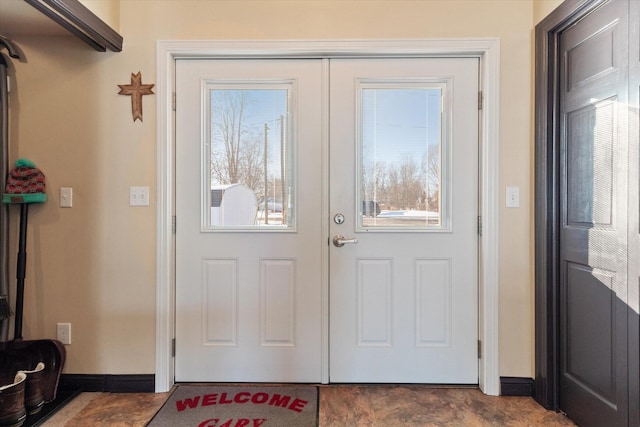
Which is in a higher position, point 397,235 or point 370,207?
point 370,207

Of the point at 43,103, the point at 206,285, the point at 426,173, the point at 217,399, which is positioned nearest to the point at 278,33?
the point at 426,173

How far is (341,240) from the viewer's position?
199 cm

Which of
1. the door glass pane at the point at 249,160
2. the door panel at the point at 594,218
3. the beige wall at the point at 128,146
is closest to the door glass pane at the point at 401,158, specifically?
the beige wall at the point at 128,146

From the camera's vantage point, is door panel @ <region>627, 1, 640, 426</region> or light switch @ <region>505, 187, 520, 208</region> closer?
door panel @ <region>627, 1, 640, 426</region>

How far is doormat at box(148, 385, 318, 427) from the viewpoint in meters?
1.68

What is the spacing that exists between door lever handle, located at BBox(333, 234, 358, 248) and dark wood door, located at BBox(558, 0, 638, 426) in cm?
107

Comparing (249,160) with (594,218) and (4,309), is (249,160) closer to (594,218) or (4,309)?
(4,309)

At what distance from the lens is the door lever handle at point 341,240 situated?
1.98 meters

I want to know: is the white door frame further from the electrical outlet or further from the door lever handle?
the door lever handle

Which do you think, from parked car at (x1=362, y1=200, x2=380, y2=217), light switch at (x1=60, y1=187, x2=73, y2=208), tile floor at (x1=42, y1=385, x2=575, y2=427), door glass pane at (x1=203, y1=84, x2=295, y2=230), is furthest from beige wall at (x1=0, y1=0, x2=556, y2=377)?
parked car at (x1=362, y1=200, x2=380, y2=217)

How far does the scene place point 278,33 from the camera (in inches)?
76.2

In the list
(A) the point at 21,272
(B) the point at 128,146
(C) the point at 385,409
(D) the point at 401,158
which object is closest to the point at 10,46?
(B) the point at 128,146

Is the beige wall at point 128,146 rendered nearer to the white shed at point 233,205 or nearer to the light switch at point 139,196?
the light switch at point 139,196

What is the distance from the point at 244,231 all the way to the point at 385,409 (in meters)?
1.21
